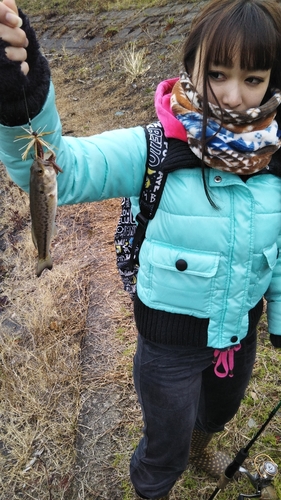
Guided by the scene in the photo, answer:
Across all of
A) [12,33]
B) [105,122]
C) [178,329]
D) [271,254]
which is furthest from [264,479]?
[105,122]

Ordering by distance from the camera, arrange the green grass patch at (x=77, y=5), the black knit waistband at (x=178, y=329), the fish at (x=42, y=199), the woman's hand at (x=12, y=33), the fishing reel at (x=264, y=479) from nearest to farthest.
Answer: the woman's hand at (x=12, y=33), the fish at (x=42, y=199), the black knit waistband at (x=178, y=329), the fishing reel at (x=264, y=479), the green grass patch at (x=77, y=5)

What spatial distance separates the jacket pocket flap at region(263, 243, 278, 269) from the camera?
5.32ft

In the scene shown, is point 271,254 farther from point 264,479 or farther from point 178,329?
point 264,479

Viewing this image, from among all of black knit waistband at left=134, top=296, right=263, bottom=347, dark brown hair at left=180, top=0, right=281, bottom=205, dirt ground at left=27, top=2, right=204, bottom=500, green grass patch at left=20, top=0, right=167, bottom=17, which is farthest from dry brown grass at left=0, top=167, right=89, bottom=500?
green grass patch at left=20, top=0, right=167, bottom=17

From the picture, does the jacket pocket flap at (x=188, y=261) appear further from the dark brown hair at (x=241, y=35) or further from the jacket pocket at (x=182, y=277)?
the dark brown hair at (x=241, y=35)

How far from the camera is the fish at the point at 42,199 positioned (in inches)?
48.8

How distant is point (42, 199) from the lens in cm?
131

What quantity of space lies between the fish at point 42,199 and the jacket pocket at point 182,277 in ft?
1.30

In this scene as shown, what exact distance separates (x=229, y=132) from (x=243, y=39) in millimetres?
289

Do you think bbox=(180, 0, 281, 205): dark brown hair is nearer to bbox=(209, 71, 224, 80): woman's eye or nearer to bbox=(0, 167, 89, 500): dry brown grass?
bbox=(209, 71, 224, 80): woman's eye

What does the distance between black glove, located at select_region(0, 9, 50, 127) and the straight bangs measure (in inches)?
21.4

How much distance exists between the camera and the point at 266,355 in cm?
303

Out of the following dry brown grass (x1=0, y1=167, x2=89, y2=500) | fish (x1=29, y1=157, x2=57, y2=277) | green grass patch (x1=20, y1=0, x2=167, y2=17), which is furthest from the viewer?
green grass patch (x1=20, y1=0, x2=167, y2=17)

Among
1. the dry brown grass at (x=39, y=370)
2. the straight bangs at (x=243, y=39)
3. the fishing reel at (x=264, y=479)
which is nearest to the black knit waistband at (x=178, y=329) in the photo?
the fishing reel at (x=264, y=479)
